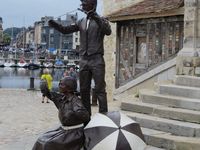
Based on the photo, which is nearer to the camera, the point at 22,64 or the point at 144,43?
the point at 144,43

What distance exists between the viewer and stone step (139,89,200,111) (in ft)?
28.8

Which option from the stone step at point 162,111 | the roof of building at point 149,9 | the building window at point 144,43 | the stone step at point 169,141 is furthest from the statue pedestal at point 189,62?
the building window at point 144,43

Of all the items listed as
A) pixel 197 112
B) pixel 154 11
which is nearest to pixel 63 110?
pixel 197 112

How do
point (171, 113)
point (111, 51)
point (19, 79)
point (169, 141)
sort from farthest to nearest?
point (19, 79)
point (111, 51)
point (171, 113)
point (169, 141)

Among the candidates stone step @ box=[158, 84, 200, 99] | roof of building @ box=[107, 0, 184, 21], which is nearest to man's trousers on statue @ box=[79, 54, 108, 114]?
stone step @ box=[158, 84, 200, 99]

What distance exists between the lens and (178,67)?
10.8 metres

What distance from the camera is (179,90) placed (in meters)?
9.48

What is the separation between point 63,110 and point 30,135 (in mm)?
4616

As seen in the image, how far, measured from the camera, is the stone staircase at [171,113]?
25.9 ft

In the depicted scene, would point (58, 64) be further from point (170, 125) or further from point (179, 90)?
point (170, 125)

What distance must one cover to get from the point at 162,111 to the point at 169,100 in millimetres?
441

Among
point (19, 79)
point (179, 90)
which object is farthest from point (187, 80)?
point (19, 79)

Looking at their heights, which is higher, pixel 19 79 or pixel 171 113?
pixel 171 113

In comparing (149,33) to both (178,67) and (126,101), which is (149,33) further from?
(126,101)
